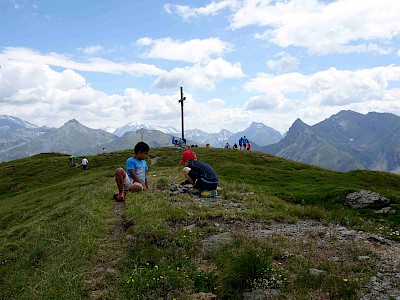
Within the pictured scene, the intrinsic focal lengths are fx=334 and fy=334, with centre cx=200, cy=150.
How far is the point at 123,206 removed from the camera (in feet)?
49.4

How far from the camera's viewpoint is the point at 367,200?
18.8 m

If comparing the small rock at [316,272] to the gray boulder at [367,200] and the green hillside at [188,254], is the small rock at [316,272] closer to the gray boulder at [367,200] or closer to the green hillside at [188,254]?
the green hillside at [188,254]

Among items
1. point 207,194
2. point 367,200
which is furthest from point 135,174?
point 367,200

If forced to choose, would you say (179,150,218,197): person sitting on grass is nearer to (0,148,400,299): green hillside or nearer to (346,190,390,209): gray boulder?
(0,148,400,299): green hillside

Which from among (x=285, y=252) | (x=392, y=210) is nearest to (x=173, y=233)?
(x=285, y=252)

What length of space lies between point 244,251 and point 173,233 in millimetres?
2750

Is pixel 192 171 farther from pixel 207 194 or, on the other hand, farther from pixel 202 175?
pixel 207 194

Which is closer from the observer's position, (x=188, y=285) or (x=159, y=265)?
(x=188, y=285)

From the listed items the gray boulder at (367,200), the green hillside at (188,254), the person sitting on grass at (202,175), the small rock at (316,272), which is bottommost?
the gray boulder at (367,200)

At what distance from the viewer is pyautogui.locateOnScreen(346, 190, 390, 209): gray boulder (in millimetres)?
18453

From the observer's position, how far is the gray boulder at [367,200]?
727 inches

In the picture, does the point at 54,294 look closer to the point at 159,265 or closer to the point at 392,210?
the point at 159,265

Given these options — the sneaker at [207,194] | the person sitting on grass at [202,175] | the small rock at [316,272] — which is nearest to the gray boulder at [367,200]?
the sneaker at [207,194]

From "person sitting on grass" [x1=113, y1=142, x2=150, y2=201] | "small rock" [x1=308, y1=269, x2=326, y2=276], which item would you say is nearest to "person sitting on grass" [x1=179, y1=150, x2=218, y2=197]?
"person sitting on grass" [x1=113, y1=142, x2=150, y2=201]
